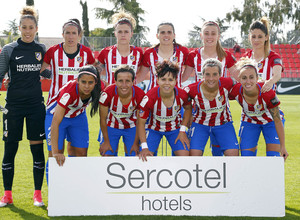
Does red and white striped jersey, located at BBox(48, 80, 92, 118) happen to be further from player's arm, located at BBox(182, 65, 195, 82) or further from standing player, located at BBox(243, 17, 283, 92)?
standing player, located at BBox(243, 17, 283, 92)

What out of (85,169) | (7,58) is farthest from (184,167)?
(7,58)

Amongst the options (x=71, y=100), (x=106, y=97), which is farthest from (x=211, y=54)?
(x=71, y=100)

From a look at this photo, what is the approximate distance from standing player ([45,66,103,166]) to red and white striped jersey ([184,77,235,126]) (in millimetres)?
1027

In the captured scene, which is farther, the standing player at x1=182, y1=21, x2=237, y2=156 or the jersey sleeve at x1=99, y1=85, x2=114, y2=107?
the standing player at x1=182, y1=21, x2=237, y2=156

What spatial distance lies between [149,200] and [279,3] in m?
41.0

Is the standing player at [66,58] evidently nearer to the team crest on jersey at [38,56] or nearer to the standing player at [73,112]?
the team crest on jersey at [38,56]

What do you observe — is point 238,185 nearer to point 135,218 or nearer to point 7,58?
point 135,218

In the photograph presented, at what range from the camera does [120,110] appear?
4391mm

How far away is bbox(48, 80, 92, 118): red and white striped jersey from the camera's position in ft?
13.2

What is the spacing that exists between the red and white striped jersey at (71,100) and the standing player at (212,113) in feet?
3.83

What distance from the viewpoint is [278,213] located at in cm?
Answer: 383

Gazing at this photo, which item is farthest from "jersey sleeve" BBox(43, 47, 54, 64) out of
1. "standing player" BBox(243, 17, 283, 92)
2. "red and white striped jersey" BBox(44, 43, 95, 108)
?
"standing player" BBox(243, 17, 283, 92)

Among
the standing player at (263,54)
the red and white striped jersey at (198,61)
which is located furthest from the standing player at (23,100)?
the standing player at (263,54)

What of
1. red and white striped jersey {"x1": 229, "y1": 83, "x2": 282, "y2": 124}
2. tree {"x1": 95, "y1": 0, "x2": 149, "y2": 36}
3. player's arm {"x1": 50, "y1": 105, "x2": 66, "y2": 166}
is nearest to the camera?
player's arm {"x1": 50, "y1": 105, "x2": 66, "y2": 166}
